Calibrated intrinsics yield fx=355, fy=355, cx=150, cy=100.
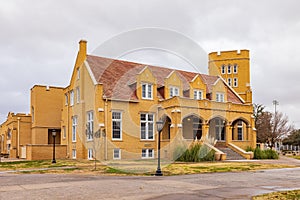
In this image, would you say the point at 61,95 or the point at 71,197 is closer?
the point at 71,197

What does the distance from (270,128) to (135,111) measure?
3930 cm

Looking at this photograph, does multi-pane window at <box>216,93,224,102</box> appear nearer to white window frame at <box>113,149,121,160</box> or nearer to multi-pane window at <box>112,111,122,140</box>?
multi-pane window at <box>112,111,122,140</box>

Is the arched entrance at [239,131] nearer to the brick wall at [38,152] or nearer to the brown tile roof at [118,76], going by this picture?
the brown tile roof at [118,76]

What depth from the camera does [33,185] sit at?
15117mm

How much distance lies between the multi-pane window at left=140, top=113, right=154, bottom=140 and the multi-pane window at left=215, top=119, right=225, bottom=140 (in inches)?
331

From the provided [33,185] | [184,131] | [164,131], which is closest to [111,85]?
[164,131]

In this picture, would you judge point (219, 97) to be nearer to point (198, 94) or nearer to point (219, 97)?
point (219, 97)

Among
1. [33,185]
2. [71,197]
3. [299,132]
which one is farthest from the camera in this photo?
[299,132]

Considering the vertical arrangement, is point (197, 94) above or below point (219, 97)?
above

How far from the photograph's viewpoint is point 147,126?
36469 millimetres

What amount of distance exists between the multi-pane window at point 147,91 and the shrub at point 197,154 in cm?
801

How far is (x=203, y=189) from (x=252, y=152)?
22840 millimetres

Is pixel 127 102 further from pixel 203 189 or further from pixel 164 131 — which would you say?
pixel 203 189

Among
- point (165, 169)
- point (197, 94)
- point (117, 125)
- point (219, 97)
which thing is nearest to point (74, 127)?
point (117, 125)
